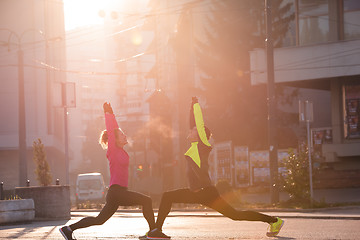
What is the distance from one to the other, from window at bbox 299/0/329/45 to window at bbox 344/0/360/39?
2.94ft

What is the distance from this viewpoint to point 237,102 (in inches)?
1918

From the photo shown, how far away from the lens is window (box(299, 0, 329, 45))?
36.3 m

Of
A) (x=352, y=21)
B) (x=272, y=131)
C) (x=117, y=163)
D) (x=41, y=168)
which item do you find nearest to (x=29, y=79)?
(x=352, y=21)

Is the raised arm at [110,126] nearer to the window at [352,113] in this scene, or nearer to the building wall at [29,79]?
the window at [352,113]

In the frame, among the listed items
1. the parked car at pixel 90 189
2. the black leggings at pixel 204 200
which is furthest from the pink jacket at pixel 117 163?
the parked car at pixel 90 189

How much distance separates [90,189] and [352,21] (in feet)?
62.1

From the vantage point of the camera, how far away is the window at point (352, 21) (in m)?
35.5

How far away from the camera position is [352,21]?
35.7 meters

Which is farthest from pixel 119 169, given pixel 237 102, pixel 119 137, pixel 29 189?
pixel 237 102

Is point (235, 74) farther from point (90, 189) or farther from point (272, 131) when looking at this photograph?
point (272, 131)

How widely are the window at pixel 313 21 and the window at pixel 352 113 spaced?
2910 millimetres

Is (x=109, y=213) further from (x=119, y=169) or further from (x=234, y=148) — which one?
(x=234, y=148)

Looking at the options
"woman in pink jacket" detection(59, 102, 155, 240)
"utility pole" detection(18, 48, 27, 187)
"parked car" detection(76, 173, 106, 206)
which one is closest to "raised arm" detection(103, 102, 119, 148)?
"woman in pink jacket" detection(59, 102, 155, 240)

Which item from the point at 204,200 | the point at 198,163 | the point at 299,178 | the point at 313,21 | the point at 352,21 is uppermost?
the point at 313,21
